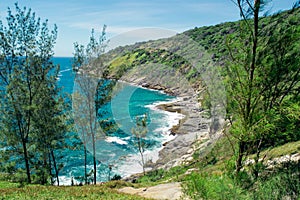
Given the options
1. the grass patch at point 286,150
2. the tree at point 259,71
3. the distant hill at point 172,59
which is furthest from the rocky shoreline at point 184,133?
the tree at point 259,71

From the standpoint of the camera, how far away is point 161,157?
2773 centimetres

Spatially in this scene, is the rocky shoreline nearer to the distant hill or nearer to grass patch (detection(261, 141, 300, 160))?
the distant hill

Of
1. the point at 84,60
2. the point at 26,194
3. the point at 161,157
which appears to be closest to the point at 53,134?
the point at 84,60

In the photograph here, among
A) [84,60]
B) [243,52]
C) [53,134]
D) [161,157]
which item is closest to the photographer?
[243,52]

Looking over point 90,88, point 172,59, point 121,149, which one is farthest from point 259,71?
point 172,59

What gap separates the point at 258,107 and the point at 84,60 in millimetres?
11362

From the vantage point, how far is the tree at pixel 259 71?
472 cm

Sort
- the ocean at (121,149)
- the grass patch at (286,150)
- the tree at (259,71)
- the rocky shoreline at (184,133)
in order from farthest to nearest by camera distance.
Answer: the rocky shoreline at (184,133)
the ocean at (121,149)
the grass patch at (286,150)
the tree at (259,71)

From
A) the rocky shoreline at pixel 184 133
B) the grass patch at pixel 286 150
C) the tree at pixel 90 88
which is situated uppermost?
the tree at pixel 90 88

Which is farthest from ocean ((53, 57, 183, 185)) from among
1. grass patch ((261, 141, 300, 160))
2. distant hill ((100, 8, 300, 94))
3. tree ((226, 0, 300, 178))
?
tree ((226, 0, 300, 178))

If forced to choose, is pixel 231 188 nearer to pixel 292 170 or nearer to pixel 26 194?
pixel 292 170

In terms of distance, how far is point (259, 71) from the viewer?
16.1 feet

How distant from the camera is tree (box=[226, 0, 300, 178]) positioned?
4.72 meters

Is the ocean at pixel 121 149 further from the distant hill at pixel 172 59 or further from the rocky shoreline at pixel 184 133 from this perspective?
the distant hill at pixel 172 59
